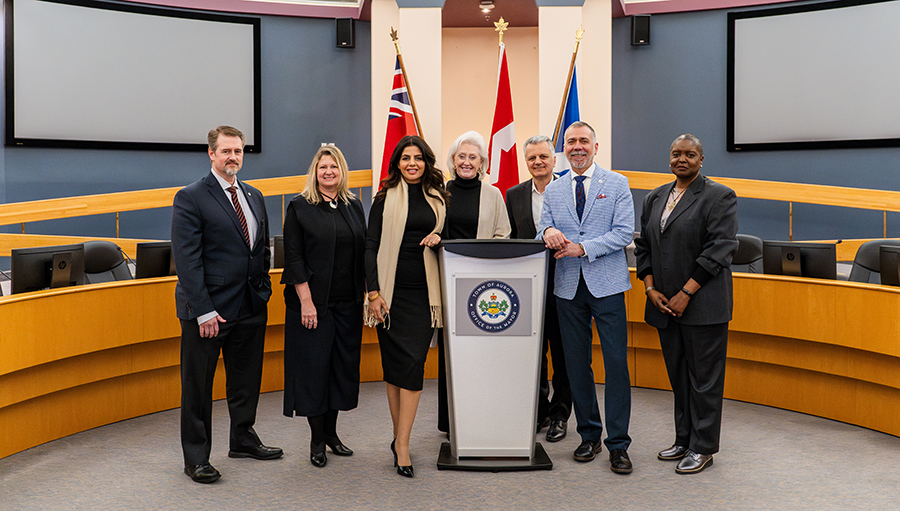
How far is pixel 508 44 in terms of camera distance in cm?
695

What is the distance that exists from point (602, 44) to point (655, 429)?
379cm

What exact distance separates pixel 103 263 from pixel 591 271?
3443mm

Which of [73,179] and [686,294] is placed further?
[73,179]

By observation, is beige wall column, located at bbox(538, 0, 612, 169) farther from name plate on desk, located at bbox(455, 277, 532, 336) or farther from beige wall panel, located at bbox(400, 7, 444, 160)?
name plate on desk, located at bbox(455, 277, 532, 336)

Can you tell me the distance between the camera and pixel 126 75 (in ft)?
20.4

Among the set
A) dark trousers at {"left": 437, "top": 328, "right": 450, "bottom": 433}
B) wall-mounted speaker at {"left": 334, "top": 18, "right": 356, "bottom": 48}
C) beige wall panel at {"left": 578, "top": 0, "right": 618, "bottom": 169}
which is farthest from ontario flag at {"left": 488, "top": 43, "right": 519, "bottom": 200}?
wall-mounted speaker at {"left": 334, "top": 18, "right": 356, "bottom": 48}

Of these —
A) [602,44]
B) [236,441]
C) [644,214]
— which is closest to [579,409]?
[644,214]

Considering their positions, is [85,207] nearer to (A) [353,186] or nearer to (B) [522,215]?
(A) [353,186]

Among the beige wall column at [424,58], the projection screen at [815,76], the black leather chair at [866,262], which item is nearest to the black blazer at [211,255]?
the beige wall column at [424,58]

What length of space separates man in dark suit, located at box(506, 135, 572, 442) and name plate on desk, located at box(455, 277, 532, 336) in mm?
359

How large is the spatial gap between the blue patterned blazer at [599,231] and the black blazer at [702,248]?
0.20 meters

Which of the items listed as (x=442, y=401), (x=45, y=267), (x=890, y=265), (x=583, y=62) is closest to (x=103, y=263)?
(x=45, y=267)

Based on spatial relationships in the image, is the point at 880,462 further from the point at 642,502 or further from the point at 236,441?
the point at 236,441

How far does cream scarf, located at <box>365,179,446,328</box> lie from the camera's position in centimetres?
294
